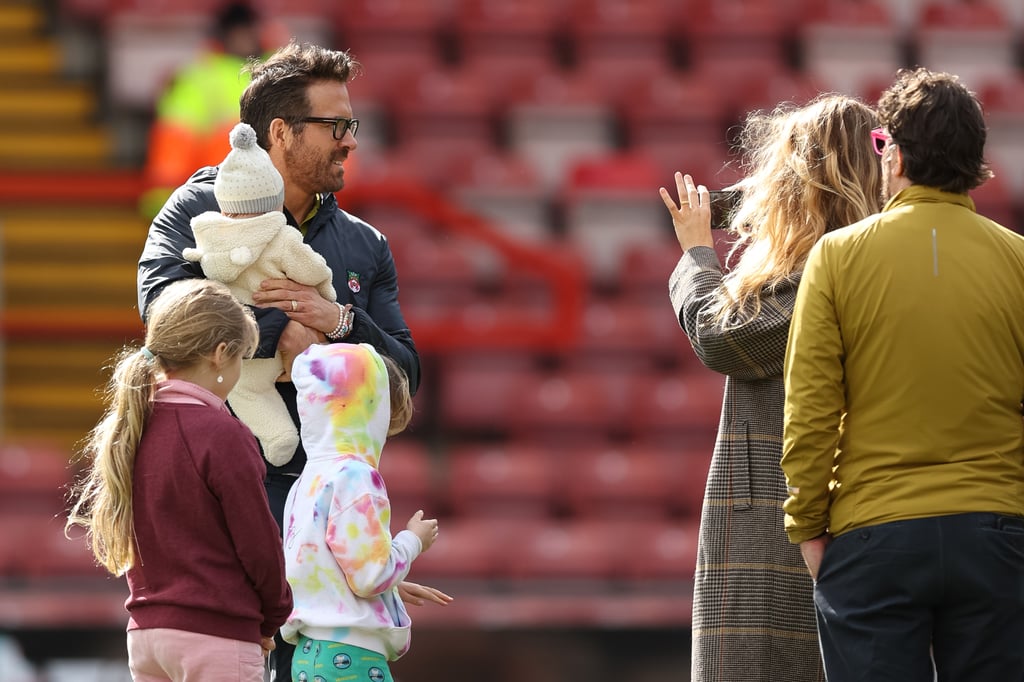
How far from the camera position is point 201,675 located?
2549 millimetres

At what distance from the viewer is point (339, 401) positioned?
272 centimetres

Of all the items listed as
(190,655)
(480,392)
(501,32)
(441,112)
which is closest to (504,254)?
(480,392)

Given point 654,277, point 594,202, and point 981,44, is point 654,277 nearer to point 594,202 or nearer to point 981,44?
point 594,202

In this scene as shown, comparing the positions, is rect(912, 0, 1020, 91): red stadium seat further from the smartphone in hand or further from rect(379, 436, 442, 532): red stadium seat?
the smartphone in hand

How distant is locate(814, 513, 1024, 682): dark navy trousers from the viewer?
93.7 inches

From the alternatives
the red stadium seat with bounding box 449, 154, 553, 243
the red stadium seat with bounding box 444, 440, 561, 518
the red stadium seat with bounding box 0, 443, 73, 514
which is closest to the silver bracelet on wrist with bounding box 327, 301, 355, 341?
the red stadium seat with bounding box 444, 440, 561, 518

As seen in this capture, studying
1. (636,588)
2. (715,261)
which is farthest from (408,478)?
(715,261)

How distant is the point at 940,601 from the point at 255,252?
4.23ft

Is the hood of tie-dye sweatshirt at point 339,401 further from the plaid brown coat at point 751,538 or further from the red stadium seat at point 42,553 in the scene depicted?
the red stadium seat at point 42,553

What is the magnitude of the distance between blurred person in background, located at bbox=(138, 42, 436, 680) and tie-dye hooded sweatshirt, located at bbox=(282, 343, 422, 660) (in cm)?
11

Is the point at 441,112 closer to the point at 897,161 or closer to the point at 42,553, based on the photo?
the point at 42,553

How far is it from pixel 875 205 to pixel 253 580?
126cm

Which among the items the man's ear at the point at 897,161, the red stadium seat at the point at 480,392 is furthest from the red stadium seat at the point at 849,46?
the man's ear at the point at 897,161

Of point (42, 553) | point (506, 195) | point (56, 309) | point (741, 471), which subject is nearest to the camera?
point (741, 471)
